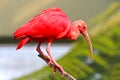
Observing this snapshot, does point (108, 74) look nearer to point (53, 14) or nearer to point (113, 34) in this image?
point (113, 34)

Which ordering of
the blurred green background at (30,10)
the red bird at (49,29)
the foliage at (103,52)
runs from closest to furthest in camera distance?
the red bird at (49,29) < the foliage at (103,52) < the blurred green background at (30,10)

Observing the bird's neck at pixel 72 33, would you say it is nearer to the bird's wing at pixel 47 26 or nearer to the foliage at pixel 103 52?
the bird's wing at pixel 47 26

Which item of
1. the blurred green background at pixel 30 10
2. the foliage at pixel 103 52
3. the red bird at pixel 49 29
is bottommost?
the blurred green background at pixel 30 10

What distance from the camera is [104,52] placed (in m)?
1.03

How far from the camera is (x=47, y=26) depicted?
1.00 feet

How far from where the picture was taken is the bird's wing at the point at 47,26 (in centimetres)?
30

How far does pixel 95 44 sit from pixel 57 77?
1.96 ft

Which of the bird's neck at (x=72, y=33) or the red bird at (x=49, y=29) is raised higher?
the red bird at (x=49, y=29)

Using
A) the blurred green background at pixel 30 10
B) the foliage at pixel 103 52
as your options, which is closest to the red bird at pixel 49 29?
the foliage at pixel 103 52

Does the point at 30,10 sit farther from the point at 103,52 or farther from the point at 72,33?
the point at 72,33

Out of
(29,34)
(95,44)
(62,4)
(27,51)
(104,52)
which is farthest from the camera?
(62,4)

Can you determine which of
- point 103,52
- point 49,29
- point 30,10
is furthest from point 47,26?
point 30,10

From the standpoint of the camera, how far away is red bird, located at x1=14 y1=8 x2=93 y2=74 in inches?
11.9

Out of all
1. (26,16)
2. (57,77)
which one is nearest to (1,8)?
(26,16)
